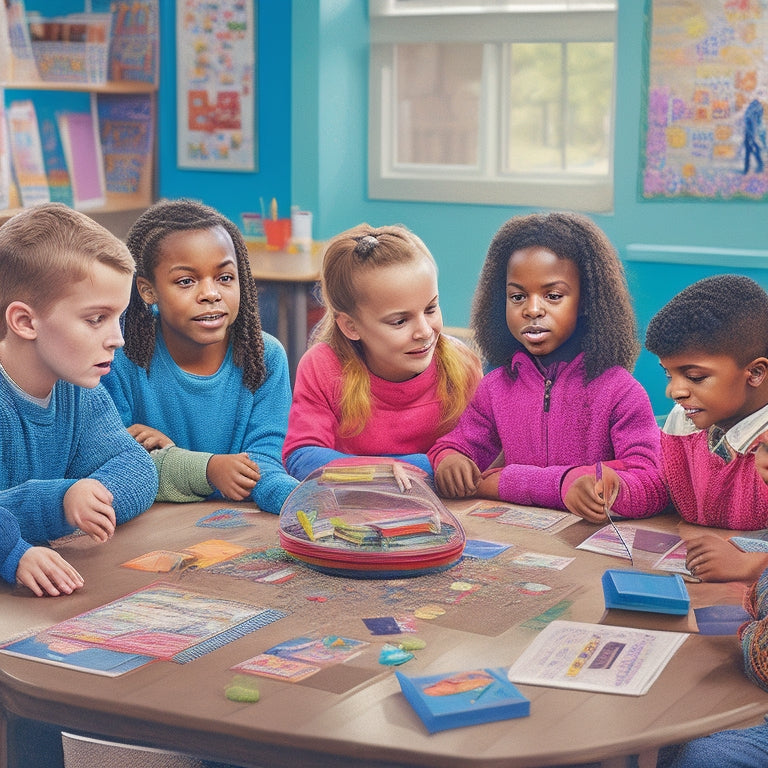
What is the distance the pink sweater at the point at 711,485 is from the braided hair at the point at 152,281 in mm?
798

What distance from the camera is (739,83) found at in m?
3.89

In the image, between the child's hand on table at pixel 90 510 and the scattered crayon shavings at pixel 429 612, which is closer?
the scattered crayon shavings at pixel 429 612

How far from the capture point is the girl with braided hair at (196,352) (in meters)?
2.13

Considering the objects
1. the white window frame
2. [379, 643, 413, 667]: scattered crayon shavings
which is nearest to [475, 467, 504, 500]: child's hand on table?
[379, 643, 413, 667]: scattered crayon shavings

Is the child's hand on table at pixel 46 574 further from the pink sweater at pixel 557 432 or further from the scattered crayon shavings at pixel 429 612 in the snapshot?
the pink sweater at pixel 557 432

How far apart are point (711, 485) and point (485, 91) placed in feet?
10.2

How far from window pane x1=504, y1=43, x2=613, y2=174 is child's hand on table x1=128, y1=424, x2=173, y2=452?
2855 mm

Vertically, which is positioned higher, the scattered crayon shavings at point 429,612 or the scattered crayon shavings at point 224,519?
the scattered crayon shavings at point 429,612

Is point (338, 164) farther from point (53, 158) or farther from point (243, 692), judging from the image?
point (243, 692)

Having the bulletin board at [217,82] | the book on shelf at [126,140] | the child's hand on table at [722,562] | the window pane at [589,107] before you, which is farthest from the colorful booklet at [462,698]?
the book on shelf at [126,140]

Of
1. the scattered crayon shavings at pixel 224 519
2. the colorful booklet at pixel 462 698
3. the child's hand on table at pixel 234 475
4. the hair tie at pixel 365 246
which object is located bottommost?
the scattered crayon shavings at pixel 224 519

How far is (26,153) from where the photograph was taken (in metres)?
4.71

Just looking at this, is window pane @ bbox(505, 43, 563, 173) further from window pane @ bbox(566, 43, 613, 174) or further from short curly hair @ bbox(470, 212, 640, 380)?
short curly hair @ bbox(470, 212, 640, 380)

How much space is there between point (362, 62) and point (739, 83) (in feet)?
5.31
